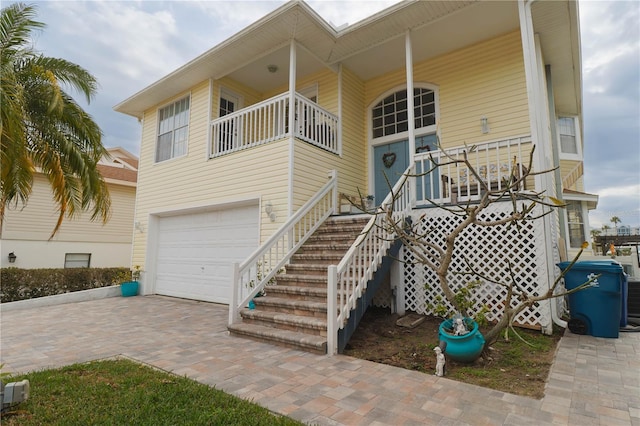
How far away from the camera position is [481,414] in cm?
236

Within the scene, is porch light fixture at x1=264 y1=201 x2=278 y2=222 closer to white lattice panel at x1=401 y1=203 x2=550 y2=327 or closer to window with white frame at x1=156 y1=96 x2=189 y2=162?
white lattice panel at x1=401 y1=203 x2=550 y2=327

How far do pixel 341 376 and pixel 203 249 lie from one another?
6.05 meters

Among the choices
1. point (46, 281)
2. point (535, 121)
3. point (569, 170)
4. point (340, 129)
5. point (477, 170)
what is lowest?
point (46, 281)

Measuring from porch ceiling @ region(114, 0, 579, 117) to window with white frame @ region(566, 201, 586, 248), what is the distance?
5.27 meters

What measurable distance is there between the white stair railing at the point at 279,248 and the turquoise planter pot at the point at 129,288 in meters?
4.55

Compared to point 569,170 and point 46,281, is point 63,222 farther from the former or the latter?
point 569,170

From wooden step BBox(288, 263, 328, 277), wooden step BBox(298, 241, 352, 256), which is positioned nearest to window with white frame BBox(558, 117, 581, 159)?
wooden step BBox(298, 241, 352, 256)

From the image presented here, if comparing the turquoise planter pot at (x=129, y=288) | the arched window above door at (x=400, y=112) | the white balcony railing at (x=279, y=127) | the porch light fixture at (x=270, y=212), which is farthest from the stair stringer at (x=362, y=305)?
the turquoise planter pot at (x=129, y=288)

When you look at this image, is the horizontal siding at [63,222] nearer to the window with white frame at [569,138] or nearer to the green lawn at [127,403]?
the green lawn at [127,403]

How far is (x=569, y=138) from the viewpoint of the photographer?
10281 mm

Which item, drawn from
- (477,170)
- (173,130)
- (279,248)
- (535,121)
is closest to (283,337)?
(279,248)

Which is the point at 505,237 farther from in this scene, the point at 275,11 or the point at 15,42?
the point at 15,42

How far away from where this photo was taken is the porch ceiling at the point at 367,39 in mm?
5973

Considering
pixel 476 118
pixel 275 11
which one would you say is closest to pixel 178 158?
pixel 275 11
